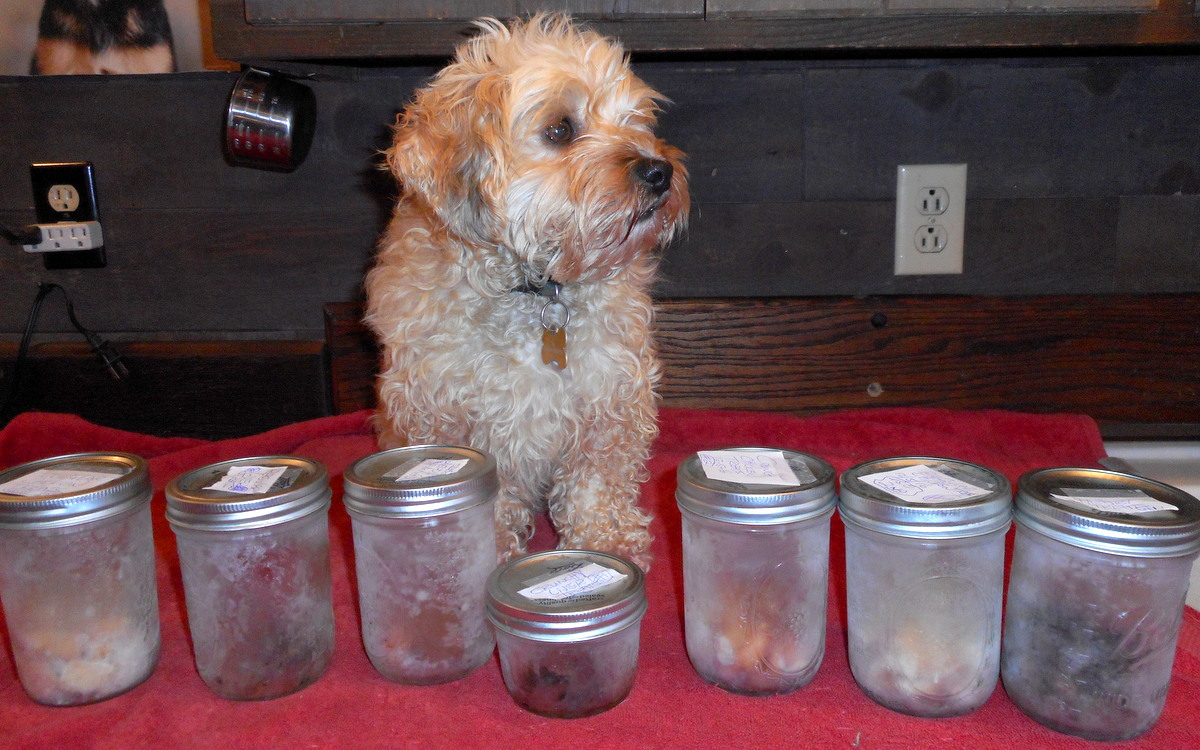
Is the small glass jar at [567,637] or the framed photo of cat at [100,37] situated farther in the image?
the framed photo of cat at [100,37]

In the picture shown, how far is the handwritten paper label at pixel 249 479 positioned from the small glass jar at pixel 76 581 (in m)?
0.08

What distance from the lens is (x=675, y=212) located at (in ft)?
3.66

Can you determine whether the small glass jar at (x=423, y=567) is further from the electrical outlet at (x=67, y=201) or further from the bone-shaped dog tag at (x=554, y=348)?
the electrical outlet at (x=67, y=201)

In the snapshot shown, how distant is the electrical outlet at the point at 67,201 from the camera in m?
1.63

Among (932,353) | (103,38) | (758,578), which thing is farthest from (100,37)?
(932,353)

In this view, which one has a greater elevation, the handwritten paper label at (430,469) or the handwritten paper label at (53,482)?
the handwritten paper label at (53,482)

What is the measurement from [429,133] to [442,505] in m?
0.47

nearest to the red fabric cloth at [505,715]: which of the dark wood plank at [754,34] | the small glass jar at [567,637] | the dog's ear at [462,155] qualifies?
the small glass jar at [567,637]

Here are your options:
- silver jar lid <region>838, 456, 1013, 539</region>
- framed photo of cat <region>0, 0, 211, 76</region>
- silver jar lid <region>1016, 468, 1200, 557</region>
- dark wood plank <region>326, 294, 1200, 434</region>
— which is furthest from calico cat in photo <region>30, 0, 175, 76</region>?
silver jar lid <region>1016, 468, 1200, 557</region>

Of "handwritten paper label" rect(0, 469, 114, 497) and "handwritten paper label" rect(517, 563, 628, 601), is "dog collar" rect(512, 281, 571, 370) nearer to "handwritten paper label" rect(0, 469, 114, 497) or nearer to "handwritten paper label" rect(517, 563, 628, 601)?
"handwritten paper label" rect(517, 563, 628, 601)

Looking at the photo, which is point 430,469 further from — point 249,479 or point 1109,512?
point 1109,512

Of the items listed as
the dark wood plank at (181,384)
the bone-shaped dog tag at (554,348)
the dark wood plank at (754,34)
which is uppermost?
the dark wood plank at (754,34)

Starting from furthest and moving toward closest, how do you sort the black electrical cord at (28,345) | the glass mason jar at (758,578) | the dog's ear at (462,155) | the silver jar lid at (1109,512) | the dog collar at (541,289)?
the black electrical cord at (28,345), the dog collar at (541,289), the dog's ear at (462,155), the glass mason jar at (758,578), the silver jar lid at (1109,512)

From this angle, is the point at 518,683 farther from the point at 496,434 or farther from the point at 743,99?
the point at 743,99
